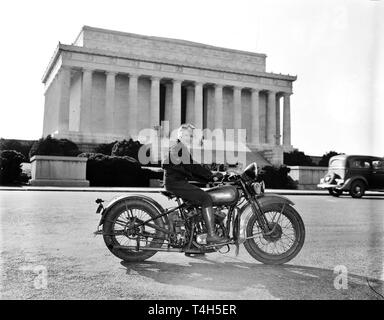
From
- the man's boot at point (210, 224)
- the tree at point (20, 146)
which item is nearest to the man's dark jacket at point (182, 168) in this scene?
the man's boot at point (210, 224)

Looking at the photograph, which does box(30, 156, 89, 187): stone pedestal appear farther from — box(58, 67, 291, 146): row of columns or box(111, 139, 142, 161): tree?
box(58, 67, 291, 146): row of columns

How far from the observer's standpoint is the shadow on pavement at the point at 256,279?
154 inches

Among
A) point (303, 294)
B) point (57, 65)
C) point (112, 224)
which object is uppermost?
point (57, 65)

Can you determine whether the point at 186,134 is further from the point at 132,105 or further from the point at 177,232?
Result: the point at 132,105

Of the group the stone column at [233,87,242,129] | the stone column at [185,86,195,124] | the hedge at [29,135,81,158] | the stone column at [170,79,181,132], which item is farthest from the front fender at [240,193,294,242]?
the stone column at [233,87,242,129]

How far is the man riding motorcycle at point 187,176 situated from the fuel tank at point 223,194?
127 mm

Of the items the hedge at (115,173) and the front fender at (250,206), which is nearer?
the front fender at (250,206)

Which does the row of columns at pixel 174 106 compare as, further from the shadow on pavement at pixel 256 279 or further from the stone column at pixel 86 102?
the shadow on pavement at pixel 256 279

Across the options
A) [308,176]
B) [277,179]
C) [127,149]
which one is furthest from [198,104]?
[308,176]

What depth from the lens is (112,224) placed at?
518cm

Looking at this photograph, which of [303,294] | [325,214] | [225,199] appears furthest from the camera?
[325,214]
